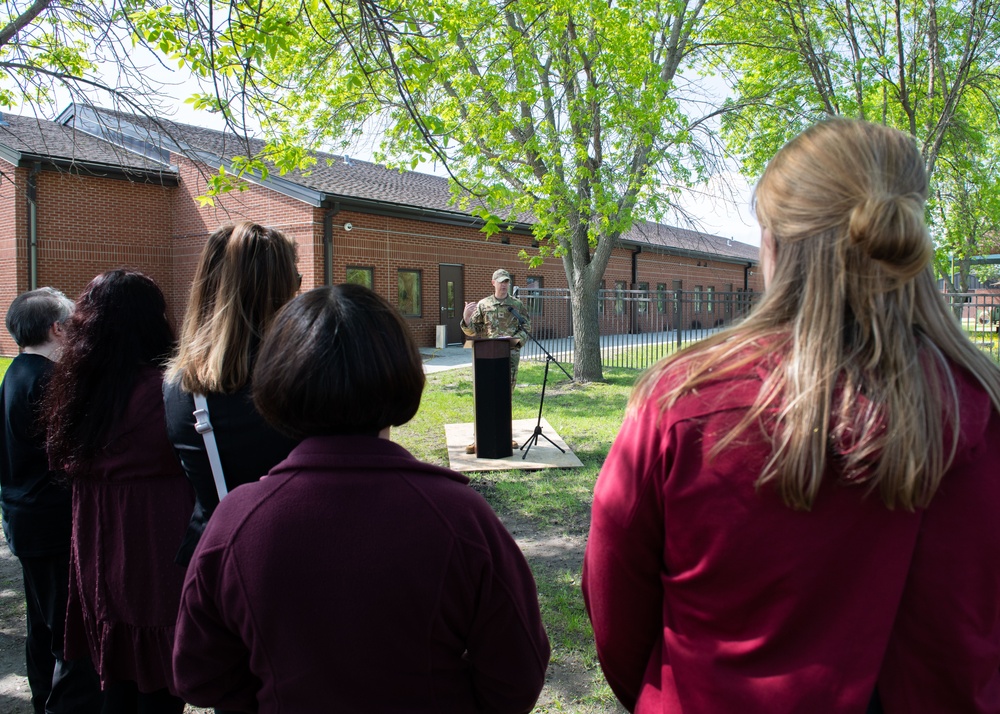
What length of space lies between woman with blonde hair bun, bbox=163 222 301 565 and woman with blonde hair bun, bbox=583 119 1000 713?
118 centimetres

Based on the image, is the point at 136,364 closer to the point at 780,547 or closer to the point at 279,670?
the point at 279,670

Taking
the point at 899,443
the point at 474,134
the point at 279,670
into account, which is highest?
the point at 474,134

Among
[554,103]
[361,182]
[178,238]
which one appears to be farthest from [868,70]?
[178,238]

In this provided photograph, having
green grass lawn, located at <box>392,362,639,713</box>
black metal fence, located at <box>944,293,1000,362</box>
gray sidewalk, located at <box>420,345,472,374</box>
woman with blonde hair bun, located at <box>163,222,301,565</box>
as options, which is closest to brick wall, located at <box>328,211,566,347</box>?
gray sidewalk, located at <box>420,345,472,374</box>

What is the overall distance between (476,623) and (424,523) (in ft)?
0.77

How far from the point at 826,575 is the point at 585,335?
12.4 meters

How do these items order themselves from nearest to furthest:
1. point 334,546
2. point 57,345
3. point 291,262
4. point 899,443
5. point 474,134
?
point 899,443, point 334,546, point 291,262, point 57,345, point 474,134

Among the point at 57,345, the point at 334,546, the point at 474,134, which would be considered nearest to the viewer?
the point at 334,546

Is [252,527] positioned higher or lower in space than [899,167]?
lower

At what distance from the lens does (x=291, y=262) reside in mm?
2102

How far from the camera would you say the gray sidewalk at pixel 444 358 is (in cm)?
1565

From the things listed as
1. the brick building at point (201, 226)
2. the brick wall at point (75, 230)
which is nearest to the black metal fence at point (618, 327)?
the brick building at point (201, 226)

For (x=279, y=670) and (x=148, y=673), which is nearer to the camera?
(x=279, y=670)

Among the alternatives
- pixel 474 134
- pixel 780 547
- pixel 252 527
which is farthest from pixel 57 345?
pixel 474 134
